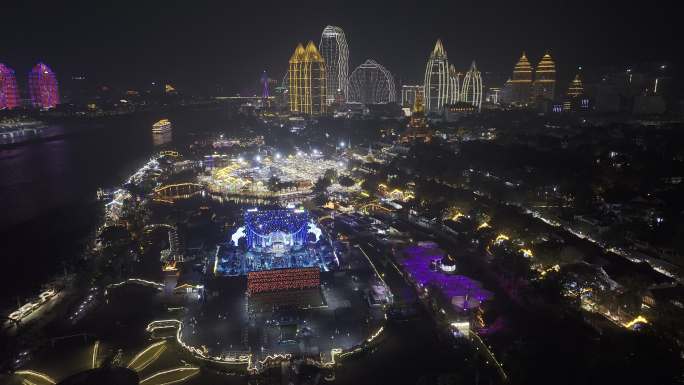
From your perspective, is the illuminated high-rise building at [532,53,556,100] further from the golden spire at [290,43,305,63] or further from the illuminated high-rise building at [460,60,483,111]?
the golden spire at [290,43,305,63]

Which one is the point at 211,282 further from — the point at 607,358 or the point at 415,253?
the point at 607,358

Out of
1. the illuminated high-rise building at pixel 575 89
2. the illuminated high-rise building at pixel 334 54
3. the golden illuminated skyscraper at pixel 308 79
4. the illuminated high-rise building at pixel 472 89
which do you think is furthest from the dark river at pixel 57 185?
the illuminated high-rise building at pixel 575 89

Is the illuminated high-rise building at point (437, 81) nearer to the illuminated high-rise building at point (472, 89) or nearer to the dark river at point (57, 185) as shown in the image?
the illuminated high-rise building at point (472, 89)

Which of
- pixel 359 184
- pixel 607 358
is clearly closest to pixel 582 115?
pixel 359 184

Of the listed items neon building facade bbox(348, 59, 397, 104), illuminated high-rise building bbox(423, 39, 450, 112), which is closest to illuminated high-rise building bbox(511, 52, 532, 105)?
illuminated high-rise building bbox(423, 39, 450, 112)

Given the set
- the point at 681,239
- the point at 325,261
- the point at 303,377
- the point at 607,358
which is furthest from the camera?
the point at 325,261
